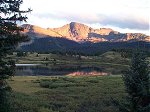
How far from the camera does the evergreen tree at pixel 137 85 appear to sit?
77.5 feet

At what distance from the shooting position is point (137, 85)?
77.6ft

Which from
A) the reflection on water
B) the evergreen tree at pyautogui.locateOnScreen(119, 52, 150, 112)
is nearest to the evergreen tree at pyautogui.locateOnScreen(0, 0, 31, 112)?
the evergreen tree at pyautogui.locateOnScreen(119, 52, 150, 112)

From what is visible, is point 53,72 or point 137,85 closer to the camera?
point 137,85

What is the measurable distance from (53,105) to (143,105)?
72.8 feet

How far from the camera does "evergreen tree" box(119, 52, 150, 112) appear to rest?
23609 mm

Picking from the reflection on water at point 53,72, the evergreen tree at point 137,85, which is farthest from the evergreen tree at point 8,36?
the reflection on water at point 53,72

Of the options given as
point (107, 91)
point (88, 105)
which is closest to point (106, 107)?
→ point (88, 105)

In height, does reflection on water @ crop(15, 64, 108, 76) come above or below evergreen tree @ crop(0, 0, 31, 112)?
below

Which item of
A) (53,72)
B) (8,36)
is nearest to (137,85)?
(8,36)

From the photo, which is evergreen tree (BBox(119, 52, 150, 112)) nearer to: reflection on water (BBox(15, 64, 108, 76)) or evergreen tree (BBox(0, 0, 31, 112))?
evergreen tree (BBox(0, 0, 31, 112))

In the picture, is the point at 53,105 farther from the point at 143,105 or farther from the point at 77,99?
the point at 143,105

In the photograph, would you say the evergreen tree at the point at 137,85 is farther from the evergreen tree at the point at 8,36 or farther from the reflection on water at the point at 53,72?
Answer: the reflection on water at the point at 53,72

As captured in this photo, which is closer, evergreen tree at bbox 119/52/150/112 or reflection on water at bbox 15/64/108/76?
evergreen tree at bbox 119/52/150/112

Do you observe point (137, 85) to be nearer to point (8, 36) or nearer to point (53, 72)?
point (8, 36)
